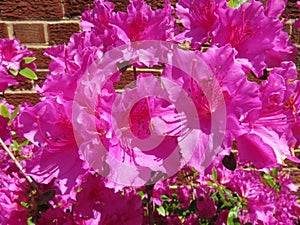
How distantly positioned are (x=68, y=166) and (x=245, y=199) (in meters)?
0.73

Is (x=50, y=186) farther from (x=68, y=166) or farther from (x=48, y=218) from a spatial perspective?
(x=68, y=166)

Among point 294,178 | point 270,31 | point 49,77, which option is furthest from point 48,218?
point 294,178

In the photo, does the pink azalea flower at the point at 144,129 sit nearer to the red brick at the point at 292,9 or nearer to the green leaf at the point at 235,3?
the green leaf at the point at 235,3

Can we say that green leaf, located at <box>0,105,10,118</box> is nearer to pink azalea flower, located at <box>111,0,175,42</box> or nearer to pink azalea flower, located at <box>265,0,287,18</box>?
pink azalea flower, located at <box>111,0,175,42</box>

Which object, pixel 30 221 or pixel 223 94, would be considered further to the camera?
pixel 30 221

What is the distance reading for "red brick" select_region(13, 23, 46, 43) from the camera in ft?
5.74

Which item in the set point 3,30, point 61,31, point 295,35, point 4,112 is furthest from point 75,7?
point 295,35

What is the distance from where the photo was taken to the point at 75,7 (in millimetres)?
1729

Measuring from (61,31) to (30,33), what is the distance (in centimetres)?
14

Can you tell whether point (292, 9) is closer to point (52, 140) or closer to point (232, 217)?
point (232, 217)

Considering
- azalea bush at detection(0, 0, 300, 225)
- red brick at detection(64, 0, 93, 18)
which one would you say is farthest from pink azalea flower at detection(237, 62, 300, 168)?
red brick at detection(64, 0, 93, 18)

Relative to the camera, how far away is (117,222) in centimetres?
84

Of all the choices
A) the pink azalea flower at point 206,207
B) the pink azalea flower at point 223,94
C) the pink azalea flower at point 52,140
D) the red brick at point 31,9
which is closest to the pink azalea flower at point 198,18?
the pink azalea flower at point 223,94

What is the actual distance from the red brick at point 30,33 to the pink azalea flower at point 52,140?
114 centimetres
